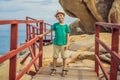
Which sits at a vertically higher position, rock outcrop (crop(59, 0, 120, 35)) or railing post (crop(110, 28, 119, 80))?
rock outcrop (crop(59, 0, 120, 35))

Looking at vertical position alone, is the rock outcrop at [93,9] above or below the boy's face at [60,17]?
above

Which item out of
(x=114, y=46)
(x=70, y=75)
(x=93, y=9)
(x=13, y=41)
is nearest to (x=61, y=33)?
Answer: (x=70, y=75)

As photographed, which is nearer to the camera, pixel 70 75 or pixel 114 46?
pixel 114 46

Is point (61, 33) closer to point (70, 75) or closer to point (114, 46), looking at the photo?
point (70, 75)

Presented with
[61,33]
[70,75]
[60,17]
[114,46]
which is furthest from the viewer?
[70,75]

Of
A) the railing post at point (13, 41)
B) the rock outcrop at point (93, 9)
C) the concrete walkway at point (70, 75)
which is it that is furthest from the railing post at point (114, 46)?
the rock outcrop at point (93, 9)

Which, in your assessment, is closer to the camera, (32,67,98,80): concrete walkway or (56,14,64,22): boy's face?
(56,14,64,22): boy's face

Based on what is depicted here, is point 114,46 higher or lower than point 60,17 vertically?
lower

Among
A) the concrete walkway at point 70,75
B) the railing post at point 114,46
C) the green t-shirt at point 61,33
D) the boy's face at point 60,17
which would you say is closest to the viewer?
the railing post at point 114,46

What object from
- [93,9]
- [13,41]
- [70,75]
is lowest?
[70,75]

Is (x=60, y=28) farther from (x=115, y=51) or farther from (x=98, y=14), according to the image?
(x=98, y=14)

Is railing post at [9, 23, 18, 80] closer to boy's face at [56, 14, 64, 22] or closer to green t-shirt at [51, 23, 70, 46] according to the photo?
boy's face at [56, 14, 64, 22]

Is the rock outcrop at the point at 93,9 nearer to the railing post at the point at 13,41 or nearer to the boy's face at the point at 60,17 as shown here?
the boy's face at the point at 60,17

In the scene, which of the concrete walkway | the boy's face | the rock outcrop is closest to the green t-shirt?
the boy's face
